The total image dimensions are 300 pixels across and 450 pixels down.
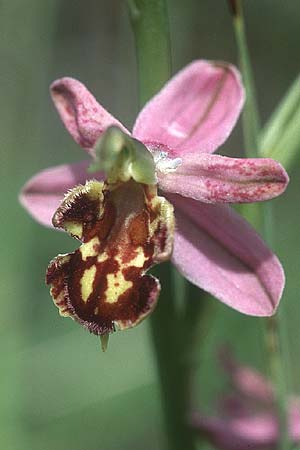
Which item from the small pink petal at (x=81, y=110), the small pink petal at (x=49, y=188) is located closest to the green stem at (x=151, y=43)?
the small pink petal at (x=81, y=110)

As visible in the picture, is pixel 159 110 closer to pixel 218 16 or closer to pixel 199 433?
pixel 199 433

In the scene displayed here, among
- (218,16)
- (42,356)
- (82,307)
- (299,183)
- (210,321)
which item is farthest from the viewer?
(218,16)

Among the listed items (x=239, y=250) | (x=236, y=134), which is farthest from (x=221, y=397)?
(x=236, y=134)

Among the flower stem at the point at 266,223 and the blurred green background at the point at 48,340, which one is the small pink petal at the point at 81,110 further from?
the blurred green background at the point at 48,340

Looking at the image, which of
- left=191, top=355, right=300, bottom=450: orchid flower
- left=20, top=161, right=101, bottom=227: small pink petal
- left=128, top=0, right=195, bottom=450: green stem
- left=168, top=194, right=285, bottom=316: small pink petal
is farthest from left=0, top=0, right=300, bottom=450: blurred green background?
left=168, top=194, right=285, bottom=316: small pink petal

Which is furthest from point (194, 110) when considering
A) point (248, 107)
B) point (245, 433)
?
point (245, 433)

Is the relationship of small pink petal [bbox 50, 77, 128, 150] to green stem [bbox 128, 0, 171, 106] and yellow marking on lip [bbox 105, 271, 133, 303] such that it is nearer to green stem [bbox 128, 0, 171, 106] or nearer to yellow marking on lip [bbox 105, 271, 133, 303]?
green stem [bbox 128, 0, 171, 106]

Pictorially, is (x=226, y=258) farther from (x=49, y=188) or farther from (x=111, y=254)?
(x=49, y=188)
